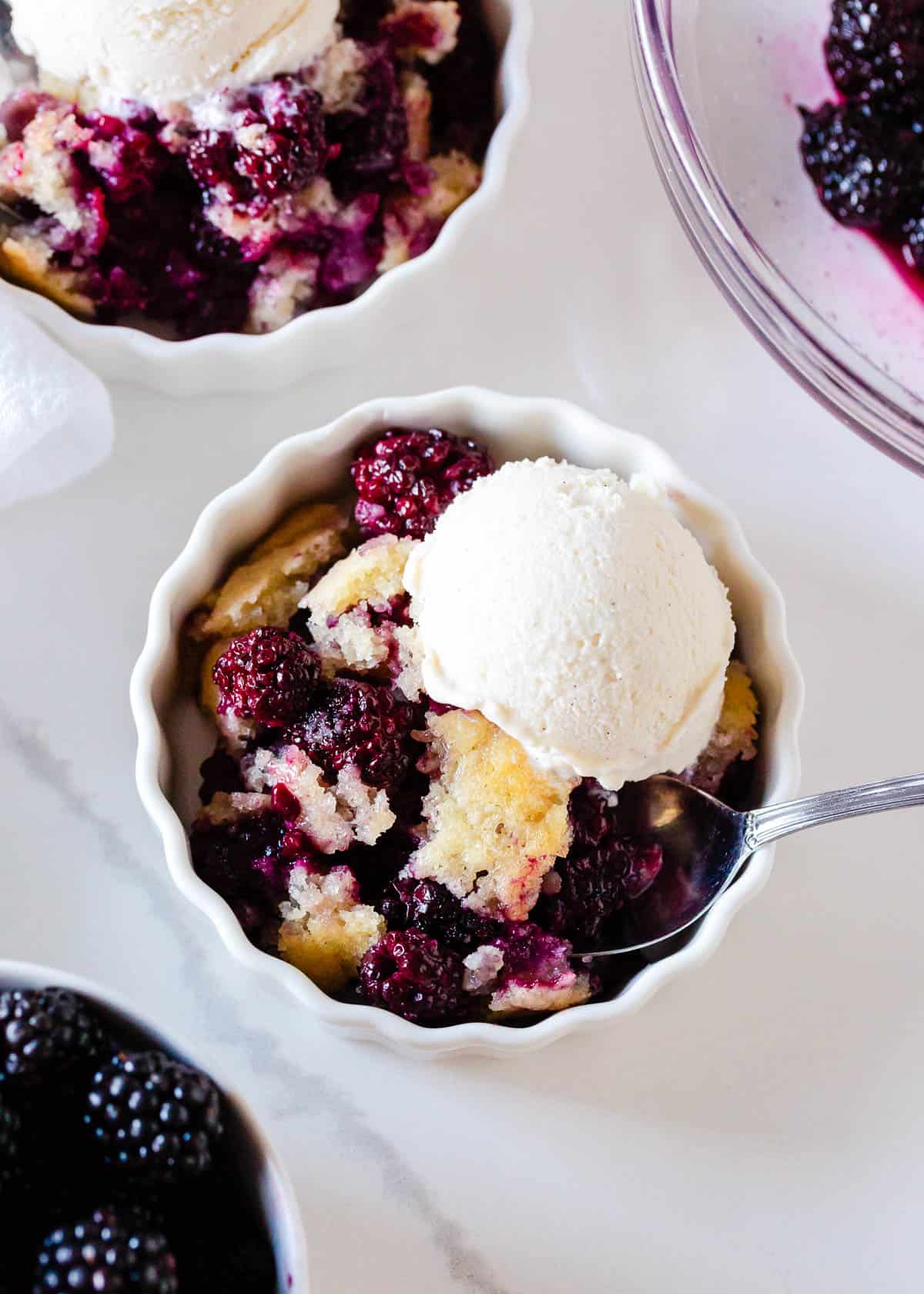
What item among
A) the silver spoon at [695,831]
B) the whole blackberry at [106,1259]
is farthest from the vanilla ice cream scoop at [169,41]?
the whole blackberry at [106,1259]

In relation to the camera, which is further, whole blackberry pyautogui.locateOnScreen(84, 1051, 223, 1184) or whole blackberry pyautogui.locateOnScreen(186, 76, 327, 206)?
whole blackberry pyautogui.locateOnScreen(186, 76, 327, 206)

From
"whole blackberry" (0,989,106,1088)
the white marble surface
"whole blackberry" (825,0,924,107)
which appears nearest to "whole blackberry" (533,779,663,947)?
the white marble surface

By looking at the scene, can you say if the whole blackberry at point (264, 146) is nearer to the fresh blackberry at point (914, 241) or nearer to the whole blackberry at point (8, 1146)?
the fresh blackberry at point (914, 241)

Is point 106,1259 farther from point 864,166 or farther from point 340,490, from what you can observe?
point 864,166

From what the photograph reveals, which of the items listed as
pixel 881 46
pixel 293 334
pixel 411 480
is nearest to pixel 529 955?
pixel 411 480

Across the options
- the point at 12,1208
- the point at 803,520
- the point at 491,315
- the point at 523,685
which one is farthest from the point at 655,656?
the point at 12,1208

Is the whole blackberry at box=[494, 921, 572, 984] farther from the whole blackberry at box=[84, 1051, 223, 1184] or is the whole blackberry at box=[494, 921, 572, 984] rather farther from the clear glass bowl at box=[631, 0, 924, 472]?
the clear glass bowl at box=[631, 0, 924, 472]
